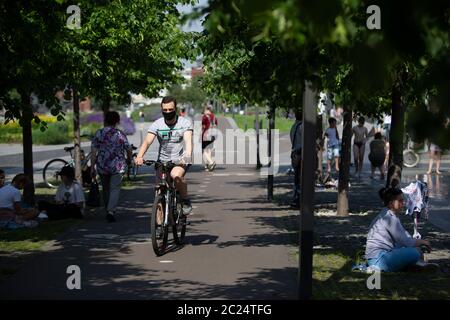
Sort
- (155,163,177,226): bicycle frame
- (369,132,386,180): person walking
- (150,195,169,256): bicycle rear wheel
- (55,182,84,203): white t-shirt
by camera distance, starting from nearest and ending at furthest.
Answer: (150,195,169,256): bicycle rear wheel < (155,163,177,226): bicycle frame < (55,182,84,203): white t-shirt < (369,132,386,180): person walking

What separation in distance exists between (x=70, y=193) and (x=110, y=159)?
0.87 metres

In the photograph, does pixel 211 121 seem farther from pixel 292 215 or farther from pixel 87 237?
pixel 87 237

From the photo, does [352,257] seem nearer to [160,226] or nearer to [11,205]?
[160,226]

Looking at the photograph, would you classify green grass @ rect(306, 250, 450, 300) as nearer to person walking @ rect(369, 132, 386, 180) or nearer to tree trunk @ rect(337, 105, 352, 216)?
tree trunk @ rect(337, 105, 352, 216)

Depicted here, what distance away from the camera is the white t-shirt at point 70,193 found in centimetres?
1298

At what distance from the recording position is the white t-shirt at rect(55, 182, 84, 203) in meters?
13.0

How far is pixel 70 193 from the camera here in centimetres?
1305

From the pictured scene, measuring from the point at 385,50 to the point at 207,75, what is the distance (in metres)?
12.2

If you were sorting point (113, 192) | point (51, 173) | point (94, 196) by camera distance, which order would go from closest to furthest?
point (113, 192)
point (94, 196)
point (51, 173)

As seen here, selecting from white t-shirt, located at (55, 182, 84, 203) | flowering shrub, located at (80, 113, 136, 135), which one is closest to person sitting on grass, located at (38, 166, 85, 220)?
white t-shirt, located at (55, 182, 84, 203)

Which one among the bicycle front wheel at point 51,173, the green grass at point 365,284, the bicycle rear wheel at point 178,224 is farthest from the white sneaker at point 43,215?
the bicycle front wheel at point 51,173

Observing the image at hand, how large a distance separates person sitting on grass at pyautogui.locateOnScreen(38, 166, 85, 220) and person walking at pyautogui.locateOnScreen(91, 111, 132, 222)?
42cm

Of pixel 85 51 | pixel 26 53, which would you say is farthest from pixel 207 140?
pixel 26 53
